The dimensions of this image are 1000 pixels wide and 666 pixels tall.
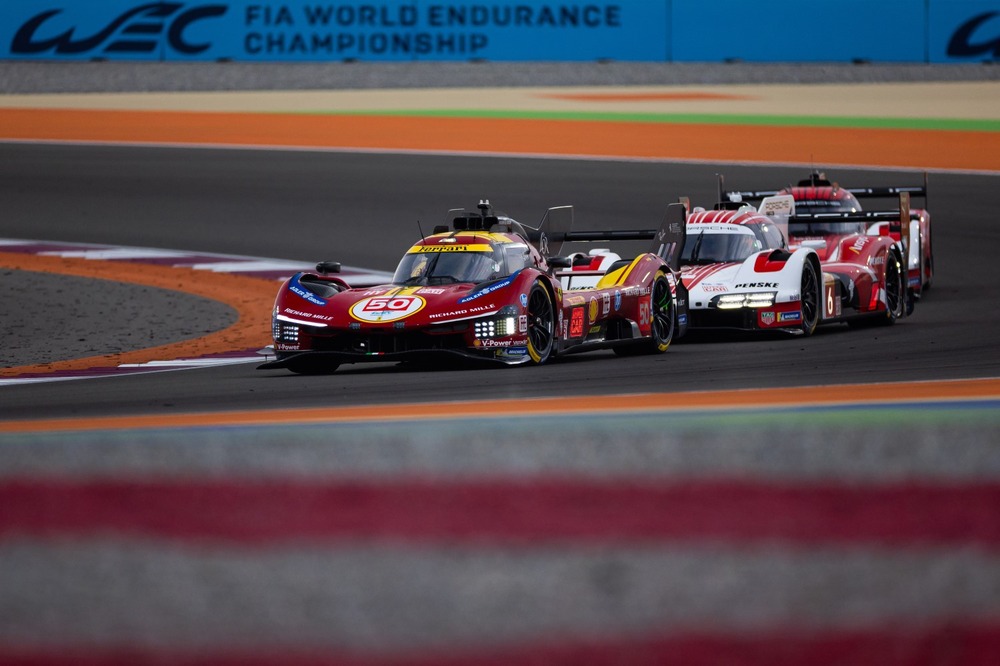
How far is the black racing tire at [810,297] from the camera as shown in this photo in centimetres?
1348

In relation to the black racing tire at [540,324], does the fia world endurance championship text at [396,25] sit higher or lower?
higher

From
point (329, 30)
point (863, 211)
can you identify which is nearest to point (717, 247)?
point (863, 211)

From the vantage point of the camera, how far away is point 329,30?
2767 cm

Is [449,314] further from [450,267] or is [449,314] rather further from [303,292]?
[303,292]

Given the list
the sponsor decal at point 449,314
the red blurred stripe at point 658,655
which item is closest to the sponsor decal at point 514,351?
the sponsor decal at point 449,314

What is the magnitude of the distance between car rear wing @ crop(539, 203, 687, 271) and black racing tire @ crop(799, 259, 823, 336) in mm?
1066

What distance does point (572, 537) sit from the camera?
3.09 metres

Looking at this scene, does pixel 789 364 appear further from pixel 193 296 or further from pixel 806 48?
pixel 806 48

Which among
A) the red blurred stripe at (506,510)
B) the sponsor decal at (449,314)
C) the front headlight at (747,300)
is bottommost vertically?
the front headlight at (747,300)

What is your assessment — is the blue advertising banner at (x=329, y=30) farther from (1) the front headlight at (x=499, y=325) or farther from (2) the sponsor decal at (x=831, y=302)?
(1) the front headlight at (x=499, y=325)

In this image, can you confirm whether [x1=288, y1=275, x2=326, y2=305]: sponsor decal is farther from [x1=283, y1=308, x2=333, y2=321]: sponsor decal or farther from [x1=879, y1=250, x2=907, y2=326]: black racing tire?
[x1=879, y1=250, x2=907, y2=326]: black racing tire

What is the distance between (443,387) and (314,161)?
1553 centimetres

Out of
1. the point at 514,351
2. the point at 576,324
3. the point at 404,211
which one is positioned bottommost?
the point at 514,351

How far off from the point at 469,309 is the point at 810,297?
13.9ft
